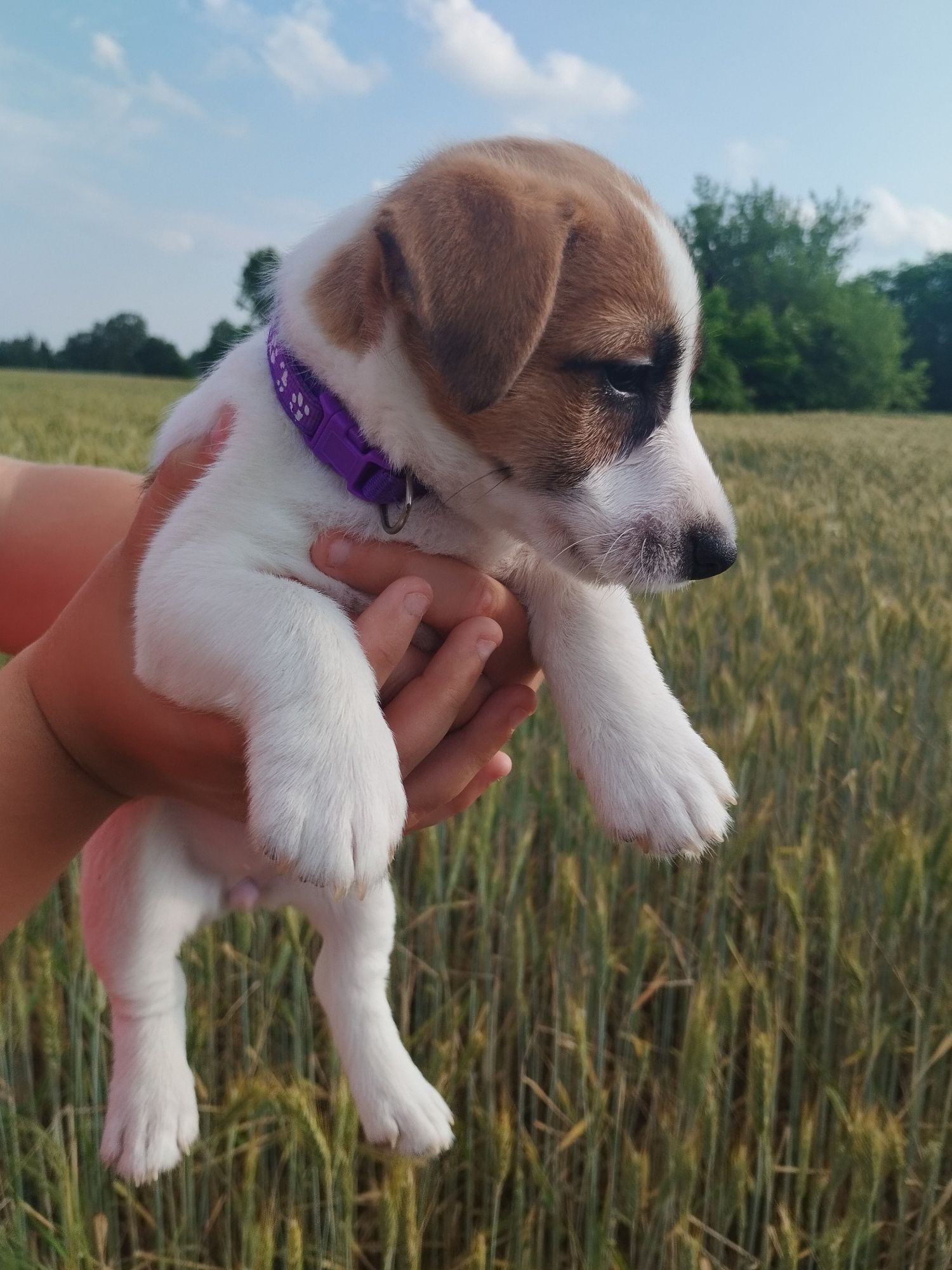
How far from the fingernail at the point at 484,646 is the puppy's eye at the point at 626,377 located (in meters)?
0.47

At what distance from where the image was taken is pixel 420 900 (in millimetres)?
2770

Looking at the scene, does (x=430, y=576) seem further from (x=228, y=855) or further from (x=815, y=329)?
(x=815, y=329)

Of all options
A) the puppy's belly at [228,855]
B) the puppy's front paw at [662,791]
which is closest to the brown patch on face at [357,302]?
the puppy's front paw at [662,791]

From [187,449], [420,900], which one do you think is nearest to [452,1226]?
[420,900]

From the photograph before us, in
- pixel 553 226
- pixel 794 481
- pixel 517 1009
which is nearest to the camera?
pixel 553 226

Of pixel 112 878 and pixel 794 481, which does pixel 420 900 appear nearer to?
pixel 112 878

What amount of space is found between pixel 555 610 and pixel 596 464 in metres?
0.34

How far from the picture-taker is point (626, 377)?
5.65 ft

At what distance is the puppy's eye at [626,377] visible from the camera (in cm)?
171

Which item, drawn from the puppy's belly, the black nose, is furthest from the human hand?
the black nose

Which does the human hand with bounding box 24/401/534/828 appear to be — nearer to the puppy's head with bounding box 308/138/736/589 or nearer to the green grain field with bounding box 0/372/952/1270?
the puppy's head with bounding box 308/138/736/589

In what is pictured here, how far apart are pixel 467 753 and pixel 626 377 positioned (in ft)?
2.37

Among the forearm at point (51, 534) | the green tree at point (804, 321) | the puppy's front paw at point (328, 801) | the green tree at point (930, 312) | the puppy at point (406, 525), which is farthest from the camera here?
the green tree at point (930, 312)

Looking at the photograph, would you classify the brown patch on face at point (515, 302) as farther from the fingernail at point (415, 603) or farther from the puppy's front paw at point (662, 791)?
the puppy's front paw at point (662, 791)
